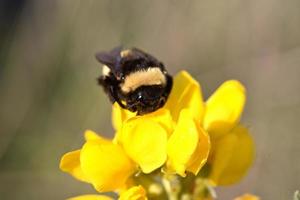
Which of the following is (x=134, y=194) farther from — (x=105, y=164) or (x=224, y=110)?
(x=224, y=110)

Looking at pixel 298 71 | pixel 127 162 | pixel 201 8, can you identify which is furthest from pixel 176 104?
pixel 201 8

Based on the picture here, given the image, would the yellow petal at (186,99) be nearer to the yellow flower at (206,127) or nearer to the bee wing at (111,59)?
the yellow flower at (206,127)

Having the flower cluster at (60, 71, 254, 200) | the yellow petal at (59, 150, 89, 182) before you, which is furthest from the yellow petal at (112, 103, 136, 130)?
the yellow petal at (59, 150, 89, 182)

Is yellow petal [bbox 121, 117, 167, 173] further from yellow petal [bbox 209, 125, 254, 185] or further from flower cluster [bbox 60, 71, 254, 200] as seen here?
yellow petal [bbox 209, 125, 254, 185]

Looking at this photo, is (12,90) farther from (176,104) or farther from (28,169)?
(176,104)

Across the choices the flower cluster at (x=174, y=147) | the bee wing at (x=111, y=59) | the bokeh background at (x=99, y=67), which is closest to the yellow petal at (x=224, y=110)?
the flower cluster at (x=174, y=147)

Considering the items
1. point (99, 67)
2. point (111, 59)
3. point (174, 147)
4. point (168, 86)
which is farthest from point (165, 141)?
point (99, 67)

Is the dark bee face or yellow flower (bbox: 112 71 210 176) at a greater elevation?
the dark bee face
